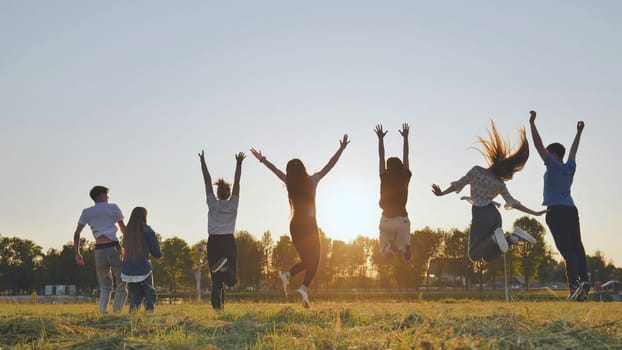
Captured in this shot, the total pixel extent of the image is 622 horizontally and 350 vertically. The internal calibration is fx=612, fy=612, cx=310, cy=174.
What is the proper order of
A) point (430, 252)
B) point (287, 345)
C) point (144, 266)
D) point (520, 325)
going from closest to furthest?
point (287, 345) → point (520, 325) → point (144, 266) → point (430, 252)

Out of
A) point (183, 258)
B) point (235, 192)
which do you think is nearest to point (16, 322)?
point (235, 192)

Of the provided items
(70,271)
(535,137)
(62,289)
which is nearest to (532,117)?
(535,137)

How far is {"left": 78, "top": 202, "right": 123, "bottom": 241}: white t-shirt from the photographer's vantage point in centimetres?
1189

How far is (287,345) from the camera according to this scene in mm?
4684

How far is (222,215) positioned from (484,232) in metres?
4.83

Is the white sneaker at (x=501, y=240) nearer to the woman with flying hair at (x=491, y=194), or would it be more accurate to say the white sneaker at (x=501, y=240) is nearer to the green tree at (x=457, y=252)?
the woman with flying hair at (x=491, y=194)

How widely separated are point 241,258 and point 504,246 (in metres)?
83.8

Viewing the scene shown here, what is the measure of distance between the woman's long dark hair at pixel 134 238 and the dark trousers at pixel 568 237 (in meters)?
7.49

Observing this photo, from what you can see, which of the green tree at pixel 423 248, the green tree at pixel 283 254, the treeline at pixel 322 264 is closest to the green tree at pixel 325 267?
the treeline at pixel 322 264

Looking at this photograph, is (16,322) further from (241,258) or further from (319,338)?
(241,258)

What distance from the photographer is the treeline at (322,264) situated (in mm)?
89912

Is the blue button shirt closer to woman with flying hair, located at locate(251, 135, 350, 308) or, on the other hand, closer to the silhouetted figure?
the silhouetted figure

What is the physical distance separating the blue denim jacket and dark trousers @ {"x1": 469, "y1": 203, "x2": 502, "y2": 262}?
19.0 ft

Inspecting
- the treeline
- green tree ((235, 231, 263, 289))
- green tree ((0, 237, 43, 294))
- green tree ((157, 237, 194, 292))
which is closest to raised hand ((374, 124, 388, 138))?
the treeline
